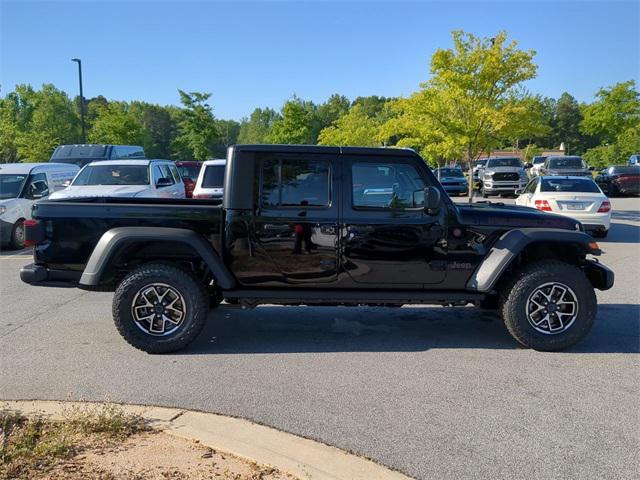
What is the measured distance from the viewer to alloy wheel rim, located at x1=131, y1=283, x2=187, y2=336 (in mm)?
5215

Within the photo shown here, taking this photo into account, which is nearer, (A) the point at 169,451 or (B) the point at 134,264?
(A) the point at 169,451

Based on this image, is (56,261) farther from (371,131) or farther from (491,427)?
(371,131)

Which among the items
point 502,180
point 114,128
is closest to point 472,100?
point 502,180

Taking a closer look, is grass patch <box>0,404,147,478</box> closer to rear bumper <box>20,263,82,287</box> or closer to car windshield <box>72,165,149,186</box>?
rear bumper <box>20,263,82,287</box>

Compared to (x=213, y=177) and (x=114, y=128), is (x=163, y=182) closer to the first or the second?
(x=213, y=177)

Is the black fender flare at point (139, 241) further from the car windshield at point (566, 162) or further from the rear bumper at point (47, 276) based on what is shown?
the car windshield at point (566, 162)

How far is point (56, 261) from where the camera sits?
5.32 metres

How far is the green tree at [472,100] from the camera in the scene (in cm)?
1524

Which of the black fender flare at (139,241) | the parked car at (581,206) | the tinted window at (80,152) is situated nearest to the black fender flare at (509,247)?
the black fender flare at (139,241)

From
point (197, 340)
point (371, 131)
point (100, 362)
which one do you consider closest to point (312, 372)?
point (197, 340)

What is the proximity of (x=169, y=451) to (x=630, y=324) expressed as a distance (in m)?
5.34

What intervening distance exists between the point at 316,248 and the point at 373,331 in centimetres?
135

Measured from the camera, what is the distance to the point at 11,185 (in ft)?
42.3

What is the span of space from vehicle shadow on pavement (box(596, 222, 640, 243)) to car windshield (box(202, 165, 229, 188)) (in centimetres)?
914
